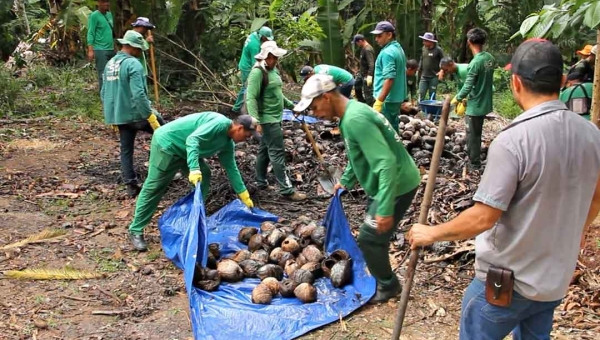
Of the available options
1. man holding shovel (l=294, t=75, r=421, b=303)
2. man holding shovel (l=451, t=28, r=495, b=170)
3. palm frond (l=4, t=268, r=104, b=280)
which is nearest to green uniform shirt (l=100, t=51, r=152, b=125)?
palm frond (l=4, t=268, r=104, b=280)

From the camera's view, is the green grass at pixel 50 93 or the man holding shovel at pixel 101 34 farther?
the green grass at pixel 50 93

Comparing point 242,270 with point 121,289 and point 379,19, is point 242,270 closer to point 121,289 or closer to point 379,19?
point 121,289

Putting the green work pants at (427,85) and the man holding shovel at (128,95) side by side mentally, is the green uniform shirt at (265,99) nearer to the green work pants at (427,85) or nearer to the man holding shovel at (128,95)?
the man holding shovel at (128,95)

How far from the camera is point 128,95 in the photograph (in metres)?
6.43

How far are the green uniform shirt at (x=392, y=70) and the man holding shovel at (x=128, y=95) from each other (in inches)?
117

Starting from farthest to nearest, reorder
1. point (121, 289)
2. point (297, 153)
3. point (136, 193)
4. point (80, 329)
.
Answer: point (297, 153) → point (136, 193) → point (121, 289) → point (80, 329)

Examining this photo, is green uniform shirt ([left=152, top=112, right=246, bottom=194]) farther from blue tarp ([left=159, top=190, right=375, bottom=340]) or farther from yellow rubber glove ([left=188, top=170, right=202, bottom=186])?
blue tarp ([left=159, top=190, right=375, bottom=340])

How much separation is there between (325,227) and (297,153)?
285 cm

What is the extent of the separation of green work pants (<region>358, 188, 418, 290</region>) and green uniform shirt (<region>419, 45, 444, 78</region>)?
740 cm

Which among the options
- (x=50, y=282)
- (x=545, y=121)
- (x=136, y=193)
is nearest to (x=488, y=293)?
(x=545, y=121)

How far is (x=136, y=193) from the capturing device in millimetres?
6867

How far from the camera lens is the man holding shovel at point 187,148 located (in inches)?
199

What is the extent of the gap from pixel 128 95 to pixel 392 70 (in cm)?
332

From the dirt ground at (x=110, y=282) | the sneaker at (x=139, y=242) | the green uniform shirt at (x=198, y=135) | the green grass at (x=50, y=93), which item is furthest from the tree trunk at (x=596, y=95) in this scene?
the green grass at (x=50, y=93)
